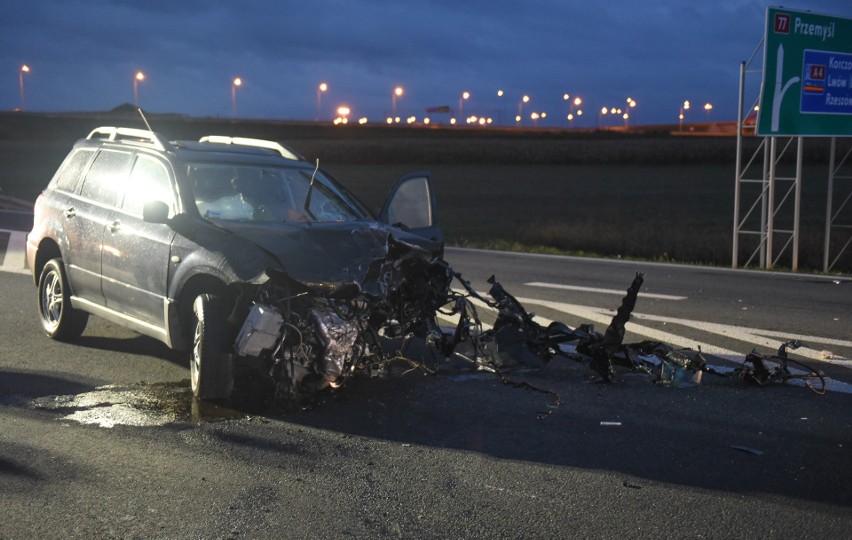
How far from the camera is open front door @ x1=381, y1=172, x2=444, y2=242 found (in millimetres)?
8578

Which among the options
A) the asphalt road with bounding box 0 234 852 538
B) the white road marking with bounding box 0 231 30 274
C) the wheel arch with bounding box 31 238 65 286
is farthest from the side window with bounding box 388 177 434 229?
the white road marking with bounding box 0 231 30 274

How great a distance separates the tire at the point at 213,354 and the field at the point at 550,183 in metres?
14.0

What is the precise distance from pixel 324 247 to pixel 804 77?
12930 mm

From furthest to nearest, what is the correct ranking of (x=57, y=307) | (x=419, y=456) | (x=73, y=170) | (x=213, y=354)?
(x=73, y=170)
(x=57, y=307)
(x=213, y=354)
(x=419, y=456)

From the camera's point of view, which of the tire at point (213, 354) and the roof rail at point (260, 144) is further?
the roof rail at point (260, 144)

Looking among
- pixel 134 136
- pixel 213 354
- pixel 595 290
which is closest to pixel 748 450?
pixel 213 354

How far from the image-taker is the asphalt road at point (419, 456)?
184 inches

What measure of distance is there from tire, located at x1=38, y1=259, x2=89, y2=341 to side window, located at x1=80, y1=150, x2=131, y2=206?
2.42ft

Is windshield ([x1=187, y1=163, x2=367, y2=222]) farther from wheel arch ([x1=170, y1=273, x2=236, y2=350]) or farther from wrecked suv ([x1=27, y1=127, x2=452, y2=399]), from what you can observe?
wheel arch ([x1=170, y1=273, x2=236, y2=350])

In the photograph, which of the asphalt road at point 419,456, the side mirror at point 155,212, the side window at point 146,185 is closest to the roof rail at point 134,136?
the side window at point 146,185

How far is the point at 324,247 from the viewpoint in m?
7.13

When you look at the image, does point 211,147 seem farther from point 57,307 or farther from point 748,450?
point 748,450

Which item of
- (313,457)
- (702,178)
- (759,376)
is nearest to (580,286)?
(759,376)

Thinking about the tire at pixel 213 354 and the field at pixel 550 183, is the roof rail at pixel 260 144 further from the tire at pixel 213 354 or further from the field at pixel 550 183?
the field at pixel 550 183
